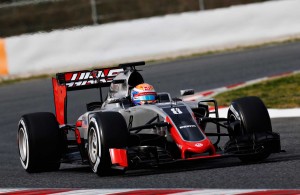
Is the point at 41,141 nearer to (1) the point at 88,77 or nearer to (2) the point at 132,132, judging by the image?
(2) the point at 132,132

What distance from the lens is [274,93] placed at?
54.2ft

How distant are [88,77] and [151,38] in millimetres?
11242

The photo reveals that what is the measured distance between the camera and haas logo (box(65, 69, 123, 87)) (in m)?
12.0

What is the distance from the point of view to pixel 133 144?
1041cm

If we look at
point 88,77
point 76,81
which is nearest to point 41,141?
point 76,81

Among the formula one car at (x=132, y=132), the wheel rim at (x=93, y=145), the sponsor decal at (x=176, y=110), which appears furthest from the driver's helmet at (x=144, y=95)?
the wheel rim at (x=93, y=145)

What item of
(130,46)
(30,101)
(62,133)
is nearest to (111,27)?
(130,46)

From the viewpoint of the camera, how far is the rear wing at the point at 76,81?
11977mm

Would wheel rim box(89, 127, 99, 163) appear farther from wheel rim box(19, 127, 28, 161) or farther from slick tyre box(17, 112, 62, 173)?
wheel rim box(19, 127, 28, 161)

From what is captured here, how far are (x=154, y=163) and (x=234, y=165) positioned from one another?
104cm

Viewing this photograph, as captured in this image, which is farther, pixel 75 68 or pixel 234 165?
pixel 75 68

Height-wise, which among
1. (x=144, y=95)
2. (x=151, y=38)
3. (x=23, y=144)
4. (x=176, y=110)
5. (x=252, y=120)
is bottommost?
(x=23, y=144)

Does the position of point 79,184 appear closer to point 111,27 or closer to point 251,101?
point 251,101

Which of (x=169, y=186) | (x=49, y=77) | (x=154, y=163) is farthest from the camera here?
(x=49, y=77)
